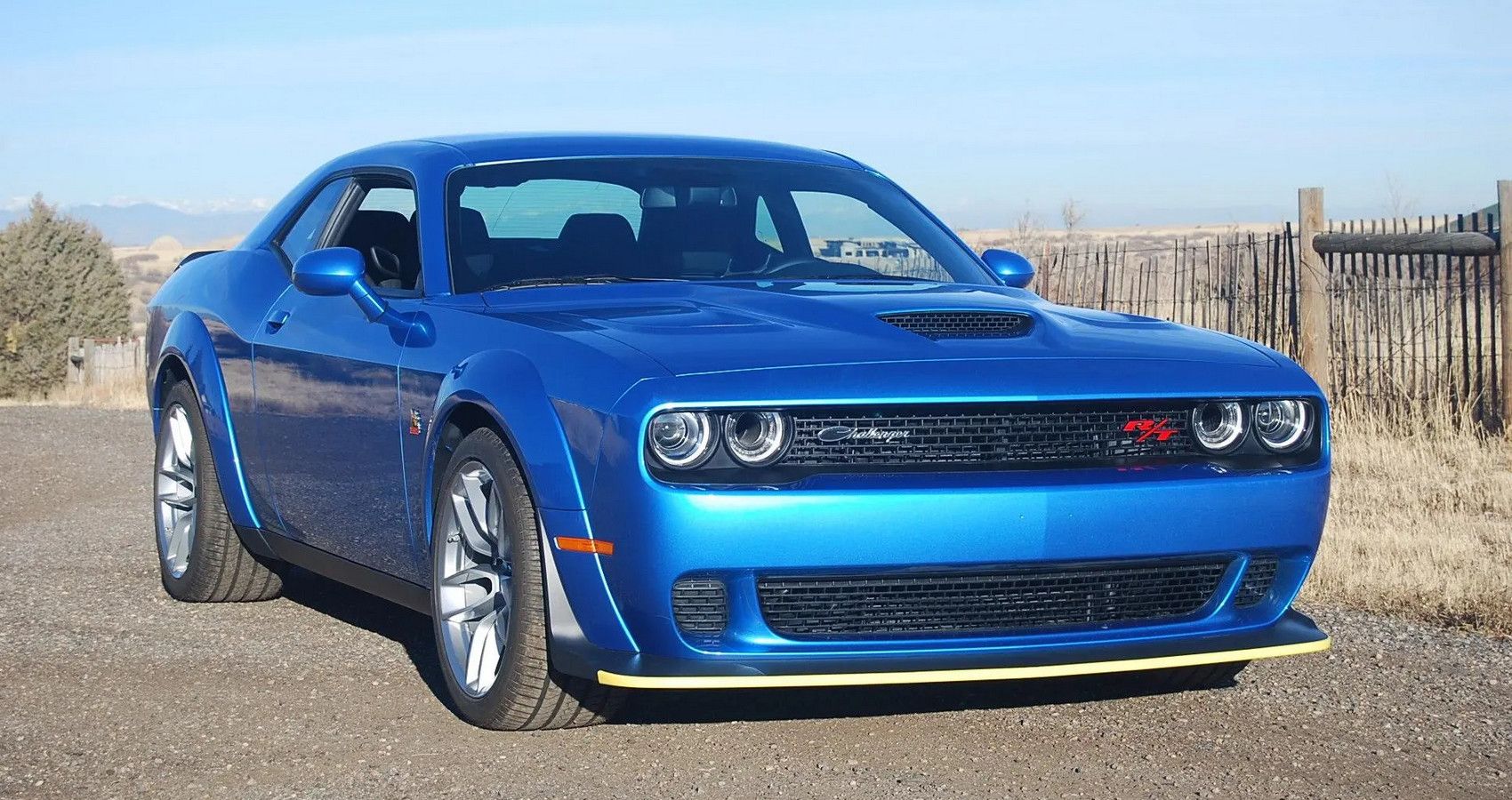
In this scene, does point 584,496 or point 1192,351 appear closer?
point 584,496

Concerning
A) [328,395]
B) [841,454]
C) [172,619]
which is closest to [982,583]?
[841,454]

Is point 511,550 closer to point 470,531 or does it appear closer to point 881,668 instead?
point 470,531

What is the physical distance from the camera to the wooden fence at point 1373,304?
11.1 metres

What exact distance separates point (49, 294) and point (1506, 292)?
50.4 meters

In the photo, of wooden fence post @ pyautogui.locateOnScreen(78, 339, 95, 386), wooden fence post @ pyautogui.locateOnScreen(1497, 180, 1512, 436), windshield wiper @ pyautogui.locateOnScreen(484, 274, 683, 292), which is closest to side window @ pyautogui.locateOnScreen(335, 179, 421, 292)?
windshield wiper @ pyautogui.locateOnScreen(484, 274, 683, 292)

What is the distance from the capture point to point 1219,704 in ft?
16.2

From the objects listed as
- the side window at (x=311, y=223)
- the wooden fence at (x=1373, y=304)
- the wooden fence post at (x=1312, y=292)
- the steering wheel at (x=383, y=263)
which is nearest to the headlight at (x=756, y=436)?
the steering wheel at (x=383, y=263)

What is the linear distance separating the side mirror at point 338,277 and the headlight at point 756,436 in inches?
62.7

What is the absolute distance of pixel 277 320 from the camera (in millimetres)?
6012

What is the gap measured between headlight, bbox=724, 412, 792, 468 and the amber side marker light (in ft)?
1.07

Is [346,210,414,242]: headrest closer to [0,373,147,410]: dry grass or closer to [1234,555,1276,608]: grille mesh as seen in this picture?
[1234,555,1276,608]: grille mesh

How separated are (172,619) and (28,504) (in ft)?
13.6

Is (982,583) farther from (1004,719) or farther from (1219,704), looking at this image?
(1219,704)

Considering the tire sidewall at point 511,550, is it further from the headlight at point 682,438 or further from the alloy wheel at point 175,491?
the alloy wheel at point 175,491
